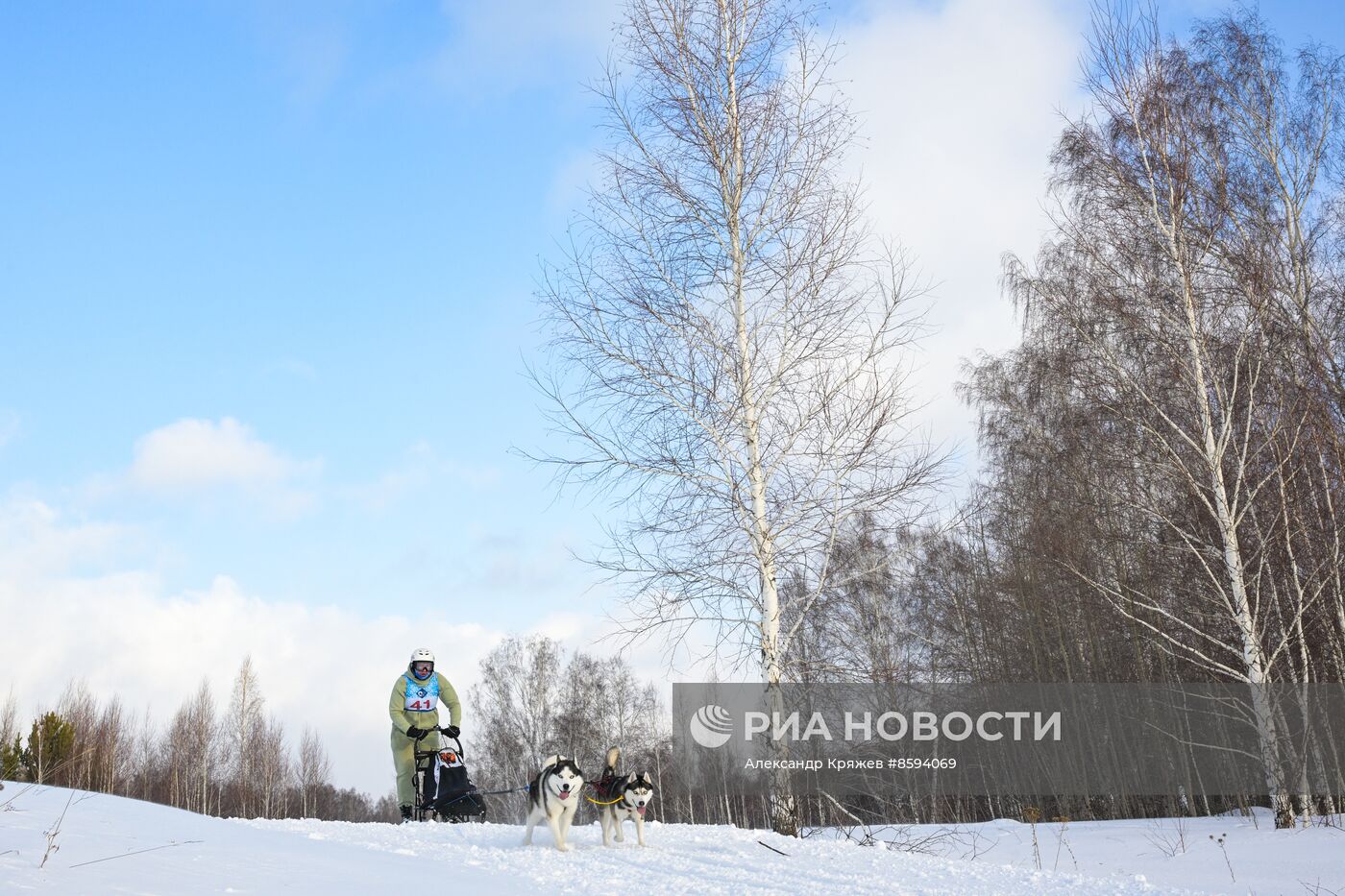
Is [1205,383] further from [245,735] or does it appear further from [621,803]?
[245,735]

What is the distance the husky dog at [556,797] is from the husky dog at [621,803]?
0.88ft

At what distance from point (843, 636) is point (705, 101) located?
42.8ft

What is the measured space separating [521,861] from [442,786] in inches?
191

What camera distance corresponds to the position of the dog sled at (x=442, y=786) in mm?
11055

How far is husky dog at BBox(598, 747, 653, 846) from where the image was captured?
8.14 m

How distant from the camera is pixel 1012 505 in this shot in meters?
23.9

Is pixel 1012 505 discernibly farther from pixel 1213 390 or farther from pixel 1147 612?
pixel 1213 390

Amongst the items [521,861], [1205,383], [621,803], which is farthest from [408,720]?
[1205,383]

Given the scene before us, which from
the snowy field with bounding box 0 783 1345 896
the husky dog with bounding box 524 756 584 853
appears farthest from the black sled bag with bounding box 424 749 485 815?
the husky dog with bounding box 524 756 584 853

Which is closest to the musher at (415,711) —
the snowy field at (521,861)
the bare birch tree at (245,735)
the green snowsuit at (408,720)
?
the green snowsuit at (408,720)

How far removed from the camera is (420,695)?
11.4m

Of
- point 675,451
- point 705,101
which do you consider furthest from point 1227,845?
point 705,101

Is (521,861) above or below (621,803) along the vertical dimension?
below

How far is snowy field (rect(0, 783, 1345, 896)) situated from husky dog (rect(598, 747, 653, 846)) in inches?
10.9
